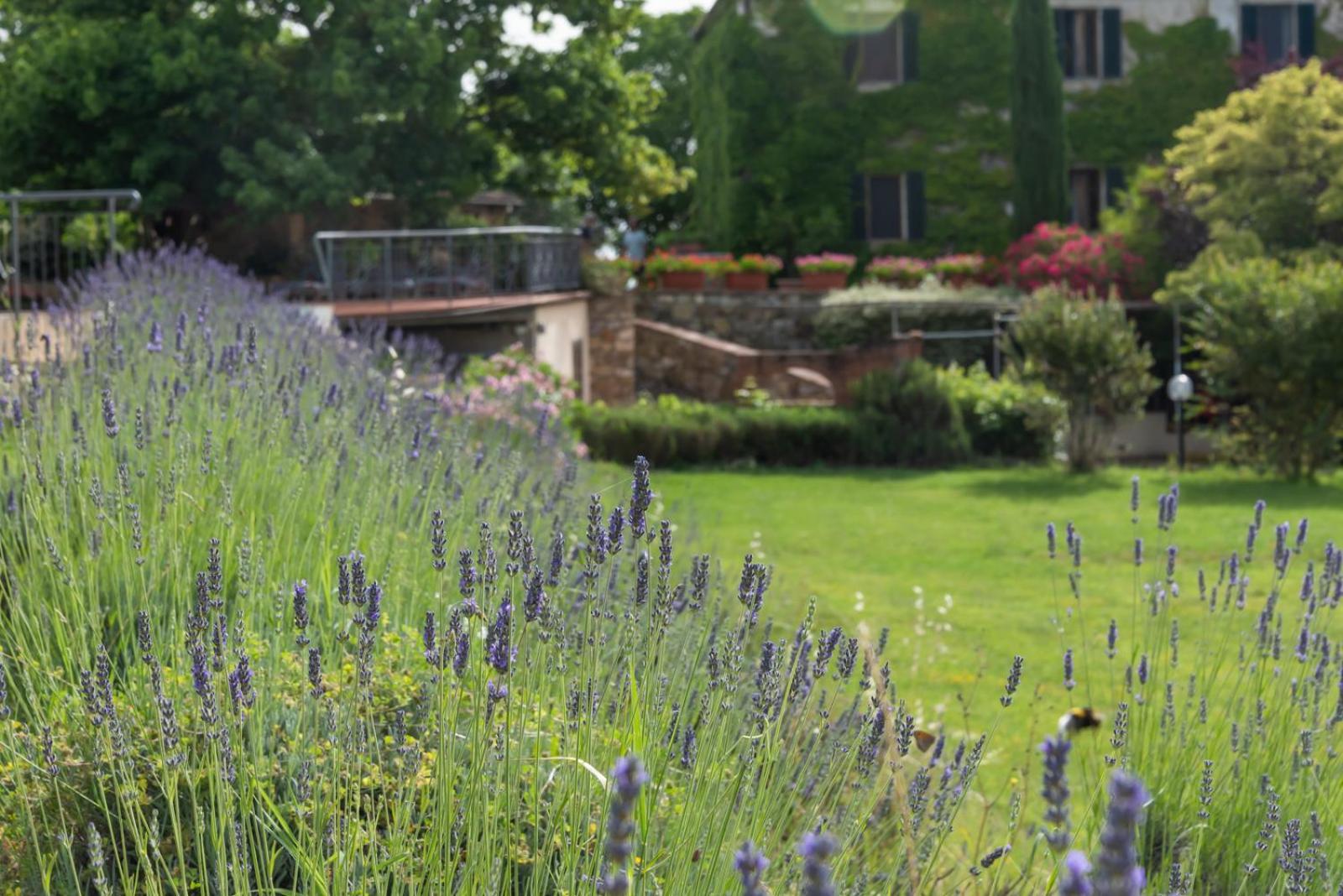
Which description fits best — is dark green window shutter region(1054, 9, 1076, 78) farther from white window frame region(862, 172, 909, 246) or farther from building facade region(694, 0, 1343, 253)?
white window frame region(862, 172, 909, 246)

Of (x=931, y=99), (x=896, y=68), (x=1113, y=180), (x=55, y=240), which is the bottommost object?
(x=55, y=240)

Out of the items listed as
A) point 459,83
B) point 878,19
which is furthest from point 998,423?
point 878,19

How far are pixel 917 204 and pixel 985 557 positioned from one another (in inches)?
741

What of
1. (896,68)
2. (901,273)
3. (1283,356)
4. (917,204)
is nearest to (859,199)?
(917,204)

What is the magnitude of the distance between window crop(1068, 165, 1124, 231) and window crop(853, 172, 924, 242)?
277cm

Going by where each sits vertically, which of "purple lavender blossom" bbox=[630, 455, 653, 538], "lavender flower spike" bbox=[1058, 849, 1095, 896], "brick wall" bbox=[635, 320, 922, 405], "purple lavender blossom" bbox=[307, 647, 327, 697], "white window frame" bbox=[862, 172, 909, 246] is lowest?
"brick wall" bbox=[635, 320, 922, 405]

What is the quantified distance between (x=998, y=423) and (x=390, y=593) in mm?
14947

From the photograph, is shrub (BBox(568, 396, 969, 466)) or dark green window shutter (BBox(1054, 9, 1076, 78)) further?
dark green window shutter (BBox(1054, 9, 1076, 78))

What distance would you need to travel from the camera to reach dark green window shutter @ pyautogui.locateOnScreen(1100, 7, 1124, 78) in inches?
1139

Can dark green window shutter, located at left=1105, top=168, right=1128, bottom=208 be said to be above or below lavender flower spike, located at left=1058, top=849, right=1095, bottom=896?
above

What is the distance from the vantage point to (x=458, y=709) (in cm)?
266

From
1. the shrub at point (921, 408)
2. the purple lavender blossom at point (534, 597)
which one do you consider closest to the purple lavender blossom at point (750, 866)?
the purple lavender blossom at point (534, 597)

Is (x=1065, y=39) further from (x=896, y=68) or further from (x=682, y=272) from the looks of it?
(x=682, y=272)

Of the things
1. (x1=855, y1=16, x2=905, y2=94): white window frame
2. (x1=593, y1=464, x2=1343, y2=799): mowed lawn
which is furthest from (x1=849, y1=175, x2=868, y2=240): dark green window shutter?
(x1=593, y1=464, x2=1343, y2=799): mowed lawn
